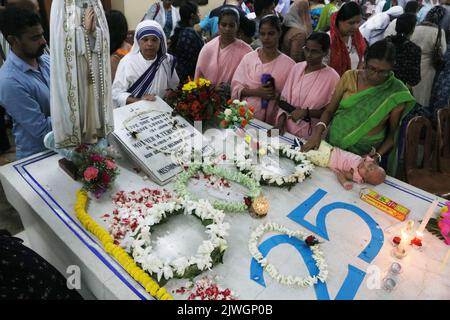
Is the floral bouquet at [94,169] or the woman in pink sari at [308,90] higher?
the woman in pink sari at [308,90]

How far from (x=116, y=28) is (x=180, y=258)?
2794 mm

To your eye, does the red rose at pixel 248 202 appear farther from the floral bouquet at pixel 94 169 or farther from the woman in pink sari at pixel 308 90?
the woman in pink sari at pixel 308 90

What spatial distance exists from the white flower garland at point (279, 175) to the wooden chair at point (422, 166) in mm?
979

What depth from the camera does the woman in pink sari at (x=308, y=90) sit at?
112 inches

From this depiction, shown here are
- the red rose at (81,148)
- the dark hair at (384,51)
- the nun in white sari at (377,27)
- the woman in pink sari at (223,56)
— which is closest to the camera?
the red rose at (81,148)

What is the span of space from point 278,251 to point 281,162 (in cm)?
86

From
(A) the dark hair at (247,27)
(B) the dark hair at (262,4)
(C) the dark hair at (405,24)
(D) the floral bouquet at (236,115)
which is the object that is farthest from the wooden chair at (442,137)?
(A) the dark hair at (247,27)

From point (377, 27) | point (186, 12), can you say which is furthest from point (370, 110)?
point (377, 27)

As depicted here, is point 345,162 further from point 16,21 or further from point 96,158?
point 16,21

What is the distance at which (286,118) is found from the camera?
311cm

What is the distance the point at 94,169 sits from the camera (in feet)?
6.95

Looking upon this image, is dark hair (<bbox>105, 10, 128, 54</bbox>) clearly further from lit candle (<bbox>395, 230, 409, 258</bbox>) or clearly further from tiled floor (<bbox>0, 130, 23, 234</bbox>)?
lit candle (<bbox>395, 230, 409, 258</bbox>)
